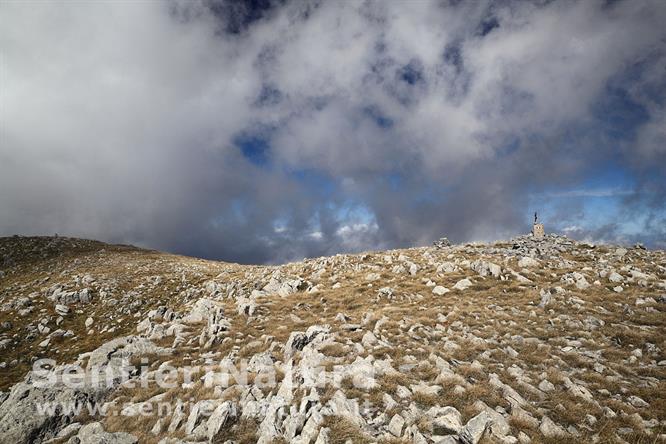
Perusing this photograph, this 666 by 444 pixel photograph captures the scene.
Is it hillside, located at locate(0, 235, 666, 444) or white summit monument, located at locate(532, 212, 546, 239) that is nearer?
hillside, located at locate(0, 235, 666, 444)

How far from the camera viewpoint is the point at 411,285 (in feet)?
84.3

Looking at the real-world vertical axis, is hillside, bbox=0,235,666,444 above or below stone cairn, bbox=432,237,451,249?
below

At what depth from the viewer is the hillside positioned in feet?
33.8

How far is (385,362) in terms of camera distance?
13672 millimetres

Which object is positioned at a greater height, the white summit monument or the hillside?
the white summit monument

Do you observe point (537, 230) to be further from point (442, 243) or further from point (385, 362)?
point (385, 362)

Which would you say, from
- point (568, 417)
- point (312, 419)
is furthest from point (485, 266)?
point (312, 419)

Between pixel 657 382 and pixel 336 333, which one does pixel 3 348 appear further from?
pixel 657 382

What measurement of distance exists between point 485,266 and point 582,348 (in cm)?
1219

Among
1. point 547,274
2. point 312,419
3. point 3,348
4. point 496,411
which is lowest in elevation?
point 3,348

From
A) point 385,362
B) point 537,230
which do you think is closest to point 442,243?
point 537,230

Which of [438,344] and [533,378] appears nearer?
[533,378]

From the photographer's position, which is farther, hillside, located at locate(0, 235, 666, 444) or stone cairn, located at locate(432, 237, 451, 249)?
stone cairn, located at locate(432, 237, 451, 249)

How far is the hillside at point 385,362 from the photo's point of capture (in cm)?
1029
